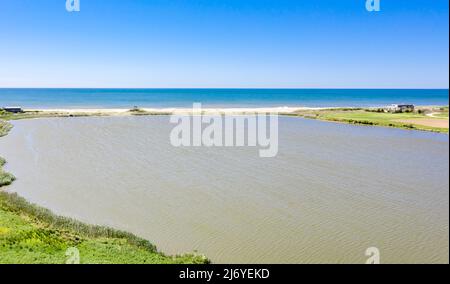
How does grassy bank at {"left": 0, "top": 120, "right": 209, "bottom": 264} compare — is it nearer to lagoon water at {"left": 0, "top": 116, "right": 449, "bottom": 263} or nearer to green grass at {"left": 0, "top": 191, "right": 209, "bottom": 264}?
green grass at {"left": 0, "top": 191, "right": 209, "bottom": 264}

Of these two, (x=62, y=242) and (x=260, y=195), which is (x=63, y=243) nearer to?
(x=62, y=242)

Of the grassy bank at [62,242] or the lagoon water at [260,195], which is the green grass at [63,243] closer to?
the grassy bank at [62,242]

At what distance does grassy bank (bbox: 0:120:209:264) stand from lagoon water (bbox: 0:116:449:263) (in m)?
1.21

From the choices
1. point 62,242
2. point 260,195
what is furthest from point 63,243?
point 260,195

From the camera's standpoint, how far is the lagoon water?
16828 millimetres

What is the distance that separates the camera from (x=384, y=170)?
2828cm

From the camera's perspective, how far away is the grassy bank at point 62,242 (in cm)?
1509

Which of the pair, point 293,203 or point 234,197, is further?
point 234,197

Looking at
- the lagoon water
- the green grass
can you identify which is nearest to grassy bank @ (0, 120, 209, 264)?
the green grass

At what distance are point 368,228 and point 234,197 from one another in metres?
8.78

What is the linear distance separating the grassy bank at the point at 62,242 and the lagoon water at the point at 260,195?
3.98 ft
